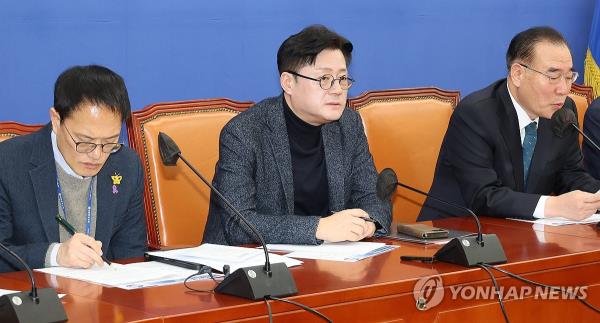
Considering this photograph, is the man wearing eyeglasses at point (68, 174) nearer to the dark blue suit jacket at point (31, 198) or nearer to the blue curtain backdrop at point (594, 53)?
the dark blue suit jacket at point (31, 198)

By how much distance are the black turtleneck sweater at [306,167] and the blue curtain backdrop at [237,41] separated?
103 centimetres

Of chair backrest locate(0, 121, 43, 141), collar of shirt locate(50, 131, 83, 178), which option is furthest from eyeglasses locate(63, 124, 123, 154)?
chair backrest locate(0, 121, 43, 141)

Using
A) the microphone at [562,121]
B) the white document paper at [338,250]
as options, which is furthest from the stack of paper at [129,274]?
the microphone at [562,121]

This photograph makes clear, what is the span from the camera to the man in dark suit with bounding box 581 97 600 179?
12.5 ft

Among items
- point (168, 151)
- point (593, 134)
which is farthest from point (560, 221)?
point (168, 151)

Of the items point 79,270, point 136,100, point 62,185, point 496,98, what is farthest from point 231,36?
point 79,270

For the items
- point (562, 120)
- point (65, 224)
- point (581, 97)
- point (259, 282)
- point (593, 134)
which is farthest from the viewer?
point (581, 97)

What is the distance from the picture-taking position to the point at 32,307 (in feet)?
5.65

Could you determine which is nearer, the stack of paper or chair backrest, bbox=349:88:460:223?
the stack of paper

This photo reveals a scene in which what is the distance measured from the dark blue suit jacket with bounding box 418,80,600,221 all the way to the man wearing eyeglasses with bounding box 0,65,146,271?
1.29 m

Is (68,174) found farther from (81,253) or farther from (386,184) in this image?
(386,184)

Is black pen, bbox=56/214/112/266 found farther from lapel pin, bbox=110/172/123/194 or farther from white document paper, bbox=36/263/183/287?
lapel pin, bbox=110/172/123/194

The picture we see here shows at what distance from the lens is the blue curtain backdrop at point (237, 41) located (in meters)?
3.65

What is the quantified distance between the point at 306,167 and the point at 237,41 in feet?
4.06
